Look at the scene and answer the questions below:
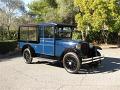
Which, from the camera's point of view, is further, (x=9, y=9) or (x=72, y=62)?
(x=9, y=9)

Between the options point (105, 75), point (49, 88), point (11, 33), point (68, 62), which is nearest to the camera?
point (49, 88)

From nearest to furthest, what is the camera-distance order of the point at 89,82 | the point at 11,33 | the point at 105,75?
the point at 89,82 → the point at 105,75 → the point at 11,33

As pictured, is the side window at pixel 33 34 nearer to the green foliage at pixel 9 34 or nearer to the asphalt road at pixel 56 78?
the asphalt road at pixel 56 78

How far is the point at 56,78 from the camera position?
9.80m

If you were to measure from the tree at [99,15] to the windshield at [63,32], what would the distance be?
9.64 m

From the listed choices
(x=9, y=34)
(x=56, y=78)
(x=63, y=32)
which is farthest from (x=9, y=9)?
(x=56, y=78)

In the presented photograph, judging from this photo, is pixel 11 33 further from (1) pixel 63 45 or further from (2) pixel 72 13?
(1) pixel 63 45

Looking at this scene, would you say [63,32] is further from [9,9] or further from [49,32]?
[9,9]

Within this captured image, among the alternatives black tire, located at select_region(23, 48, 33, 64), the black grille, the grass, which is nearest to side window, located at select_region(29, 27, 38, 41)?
A: black tire, located at select_region(23, 48, 33, 64)

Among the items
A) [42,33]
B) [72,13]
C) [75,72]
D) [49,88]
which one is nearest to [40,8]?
[72,13]

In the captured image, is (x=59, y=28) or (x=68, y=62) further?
(x=59, y=28)

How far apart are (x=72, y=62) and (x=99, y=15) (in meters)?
12.1

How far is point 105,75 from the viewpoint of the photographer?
10375 mm

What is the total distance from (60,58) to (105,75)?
7.42ft
